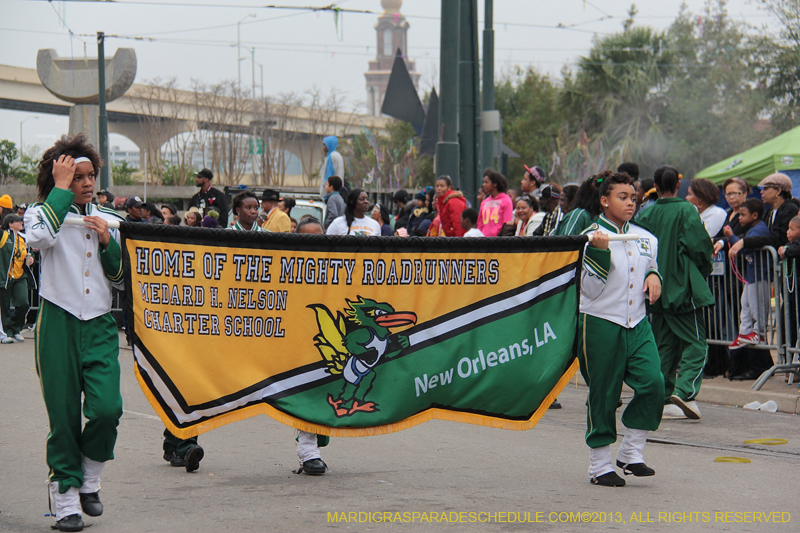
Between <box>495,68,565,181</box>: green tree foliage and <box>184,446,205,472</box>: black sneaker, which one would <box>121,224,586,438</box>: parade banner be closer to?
<box>184,446,205,472</box>: black sneaker

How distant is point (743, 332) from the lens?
9.86m

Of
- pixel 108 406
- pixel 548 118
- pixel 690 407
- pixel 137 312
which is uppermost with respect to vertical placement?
pixel 548 118

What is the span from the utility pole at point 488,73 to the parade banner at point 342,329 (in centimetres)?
1061

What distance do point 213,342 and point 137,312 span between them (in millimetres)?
434

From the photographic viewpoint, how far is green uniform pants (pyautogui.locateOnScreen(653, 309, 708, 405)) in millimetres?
7996

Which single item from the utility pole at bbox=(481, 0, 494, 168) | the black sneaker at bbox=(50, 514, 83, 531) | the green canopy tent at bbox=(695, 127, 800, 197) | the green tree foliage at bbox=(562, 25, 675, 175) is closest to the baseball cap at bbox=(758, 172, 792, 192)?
the green canopy tent at bbox=(695, 127, 800, 197)

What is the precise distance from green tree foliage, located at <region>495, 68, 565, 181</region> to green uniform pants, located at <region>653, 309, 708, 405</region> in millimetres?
41343

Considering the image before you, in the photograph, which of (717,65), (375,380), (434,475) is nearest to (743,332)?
(434,475)

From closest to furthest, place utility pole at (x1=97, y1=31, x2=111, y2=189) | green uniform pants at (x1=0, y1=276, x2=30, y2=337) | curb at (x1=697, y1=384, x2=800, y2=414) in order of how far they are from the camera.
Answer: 1. curb at (x1=697, y1=384, x2=800, y2=414)
2. green uniform pants at (x1=0, y1=276, x2=30, y2=337)
3. utility pole at (x1=97, y1=31, x2=111, y2=189)

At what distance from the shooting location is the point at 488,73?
17.9m

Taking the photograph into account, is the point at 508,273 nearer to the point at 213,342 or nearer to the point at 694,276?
the point at 213,342

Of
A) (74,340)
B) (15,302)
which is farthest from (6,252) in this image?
(74,340)

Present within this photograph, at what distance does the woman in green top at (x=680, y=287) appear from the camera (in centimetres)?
797

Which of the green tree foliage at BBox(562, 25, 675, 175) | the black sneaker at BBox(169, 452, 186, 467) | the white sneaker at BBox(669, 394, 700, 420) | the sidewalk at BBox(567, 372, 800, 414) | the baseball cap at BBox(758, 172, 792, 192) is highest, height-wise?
the green tree foliage at BBox(562, 25, 675, 175)
